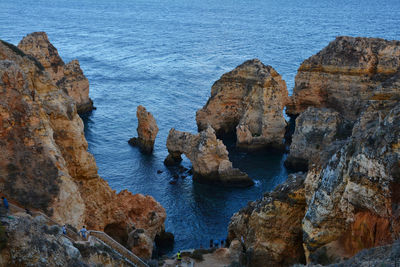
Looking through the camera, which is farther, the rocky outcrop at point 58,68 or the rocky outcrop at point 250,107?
the rocky outcrop at point 58,68

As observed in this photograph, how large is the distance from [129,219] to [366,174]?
22.8 metres

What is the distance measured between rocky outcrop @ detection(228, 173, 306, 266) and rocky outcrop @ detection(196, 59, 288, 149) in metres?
34.2

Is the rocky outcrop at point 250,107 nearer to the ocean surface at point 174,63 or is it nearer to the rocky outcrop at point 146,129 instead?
the ocean surface at point 174,63

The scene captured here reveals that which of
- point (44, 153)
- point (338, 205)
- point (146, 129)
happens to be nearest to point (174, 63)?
point (146, 129)

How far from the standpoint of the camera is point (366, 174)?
20.0 metres

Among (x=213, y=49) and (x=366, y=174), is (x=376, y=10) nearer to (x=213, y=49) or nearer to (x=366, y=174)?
(x=213, y=49)

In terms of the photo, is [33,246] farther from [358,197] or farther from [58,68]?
[58,68]

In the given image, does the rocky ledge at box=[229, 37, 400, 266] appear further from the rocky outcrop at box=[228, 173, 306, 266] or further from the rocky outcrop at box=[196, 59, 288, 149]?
the rocky outcrop at box=[196, 59, 288, 149]

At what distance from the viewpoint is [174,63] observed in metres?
108

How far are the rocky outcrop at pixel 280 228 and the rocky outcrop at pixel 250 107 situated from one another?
34.2m

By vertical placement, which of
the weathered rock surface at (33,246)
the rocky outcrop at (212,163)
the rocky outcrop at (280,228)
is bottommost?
the rocky outcrop at (212,163)

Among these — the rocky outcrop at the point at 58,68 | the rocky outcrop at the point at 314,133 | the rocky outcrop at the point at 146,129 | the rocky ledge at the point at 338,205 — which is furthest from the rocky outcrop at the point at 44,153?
the rocky outcrop at the point at 58,68

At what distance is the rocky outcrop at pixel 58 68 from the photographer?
70.7m

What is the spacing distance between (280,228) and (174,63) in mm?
84999
